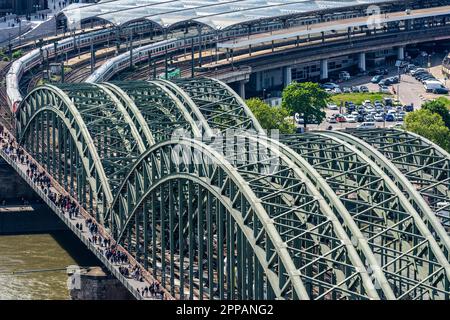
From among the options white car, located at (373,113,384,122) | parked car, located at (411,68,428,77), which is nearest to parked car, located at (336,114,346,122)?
white car, located at (373,113,384,122)

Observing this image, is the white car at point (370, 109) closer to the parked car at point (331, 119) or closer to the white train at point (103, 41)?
the parked car at point (331, 119)

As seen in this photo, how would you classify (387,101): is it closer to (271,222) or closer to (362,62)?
(362,62)

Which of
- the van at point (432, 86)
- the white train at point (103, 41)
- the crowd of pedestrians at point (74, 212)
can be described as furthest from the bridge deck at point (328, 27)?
the crowd of pedestrians at point (74, 212)

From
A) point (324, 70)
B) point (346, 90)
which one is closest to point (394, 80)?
point (346, 90)

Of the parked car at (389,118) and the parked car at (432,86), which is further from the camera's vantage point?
the parked car at (432,86)

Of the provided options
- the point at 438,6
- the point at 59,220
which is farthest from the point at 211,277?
the point at 438,6

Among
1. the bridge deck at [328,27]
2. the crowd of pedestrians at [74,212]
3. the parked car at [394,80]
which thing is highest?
the bridge deck at [328,27]

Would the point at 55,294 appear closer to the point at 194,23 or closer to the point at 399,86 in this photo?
the point at 399,86
